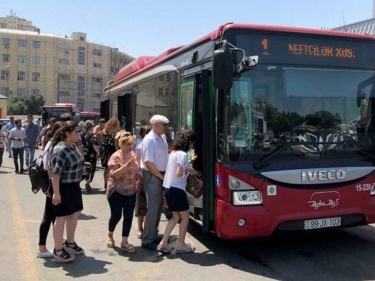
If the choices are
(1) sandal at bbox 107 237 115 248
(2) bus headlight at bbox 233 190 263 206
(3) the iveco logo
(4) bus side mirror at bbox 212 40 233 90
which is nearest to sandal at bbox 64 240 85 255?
(1) sandal at bbox 107 237 115 248

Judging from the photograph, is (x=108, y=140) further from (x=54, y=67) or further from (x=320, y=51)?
(x=54, y=67)

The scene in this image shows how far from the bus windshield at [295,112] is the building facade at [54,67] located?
9379cm

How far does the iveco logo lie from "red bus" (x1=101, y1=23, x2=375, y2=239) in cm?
1

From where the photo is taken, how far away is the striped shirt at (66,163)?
5.26 metres

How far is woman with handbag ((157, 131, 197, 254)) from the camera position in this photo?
18.3ft

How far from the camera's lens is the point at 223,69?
497 cm

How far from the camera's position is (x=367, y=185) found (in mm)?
5609

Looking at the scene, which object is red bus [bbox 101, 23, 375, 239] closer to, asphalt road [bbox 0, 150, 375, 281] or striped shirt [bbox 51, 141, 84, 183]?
asphalt road [bbox 0, 150, 375, 281]

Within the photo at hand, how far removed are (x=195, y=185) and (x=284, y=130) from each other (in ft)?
4.39

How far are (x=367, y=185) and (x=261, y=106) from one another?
1725mm

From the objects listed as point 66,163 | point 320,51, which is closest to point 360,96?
point 320,51

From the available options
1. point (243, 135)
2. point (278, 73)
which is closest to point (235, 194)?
point (243, 135)

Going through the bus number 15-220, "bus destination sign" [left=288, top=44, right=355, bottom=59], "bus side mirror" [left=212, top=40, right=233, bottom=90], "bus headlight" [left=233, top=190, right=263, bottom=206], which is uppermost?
"bus destination sign" [left=288, top=44, right=355, bottom=59]

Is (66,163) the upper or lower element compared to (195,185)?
upper
